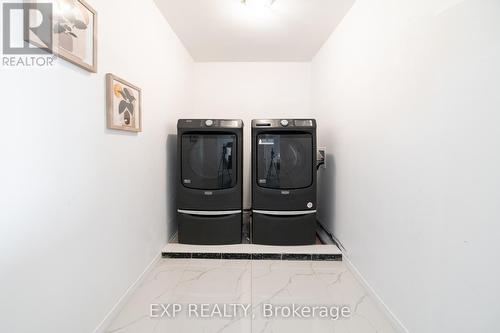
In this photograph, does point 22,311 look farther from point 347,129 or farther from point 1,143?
point 347,129

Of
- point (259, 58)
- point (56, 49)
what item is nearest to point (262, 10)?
point (259, 58)

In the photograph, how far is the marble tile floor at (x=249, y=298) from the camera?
1364 mm

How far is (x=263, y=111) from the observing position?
3.35 m

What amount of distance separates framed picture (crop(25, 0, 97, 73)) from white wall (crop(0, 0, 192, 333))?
0.06 metres

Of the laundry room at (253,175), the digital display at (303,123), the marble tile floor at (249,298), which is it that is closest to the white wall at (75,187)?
the laundry room at (253,175)

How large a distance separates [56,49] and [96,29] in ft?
1.07

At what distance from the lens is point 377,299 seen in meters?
1.52

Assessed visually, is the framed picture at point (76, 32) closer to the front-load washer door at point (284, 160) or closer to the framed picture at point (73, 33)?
the framed picture at point (73, 33)

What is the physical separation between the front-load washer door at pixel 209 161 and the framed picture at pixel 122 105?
2.11 ft

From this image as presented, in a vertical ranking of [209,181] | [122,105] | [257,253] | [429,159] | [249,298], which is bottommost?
[249,298]

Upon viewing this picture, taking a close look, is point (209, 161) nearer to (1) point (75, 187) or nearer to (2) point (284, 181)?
(2) point (284, 181)

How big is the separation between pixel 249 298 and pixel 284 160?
1.27 meters

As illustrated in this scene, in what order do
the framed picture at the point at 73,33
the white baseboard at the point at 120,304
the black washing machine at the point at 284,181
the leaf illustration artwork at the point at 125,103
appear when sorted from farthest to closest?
the black washing machine at the point at 284,181 → the leaf illustration artwork at the point at 125,103 → the white baseboard at the point at 120,304 → the framed picture at the point at 73,33

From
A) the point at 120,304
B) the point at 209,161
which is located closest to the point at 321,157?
the point at 209,161
